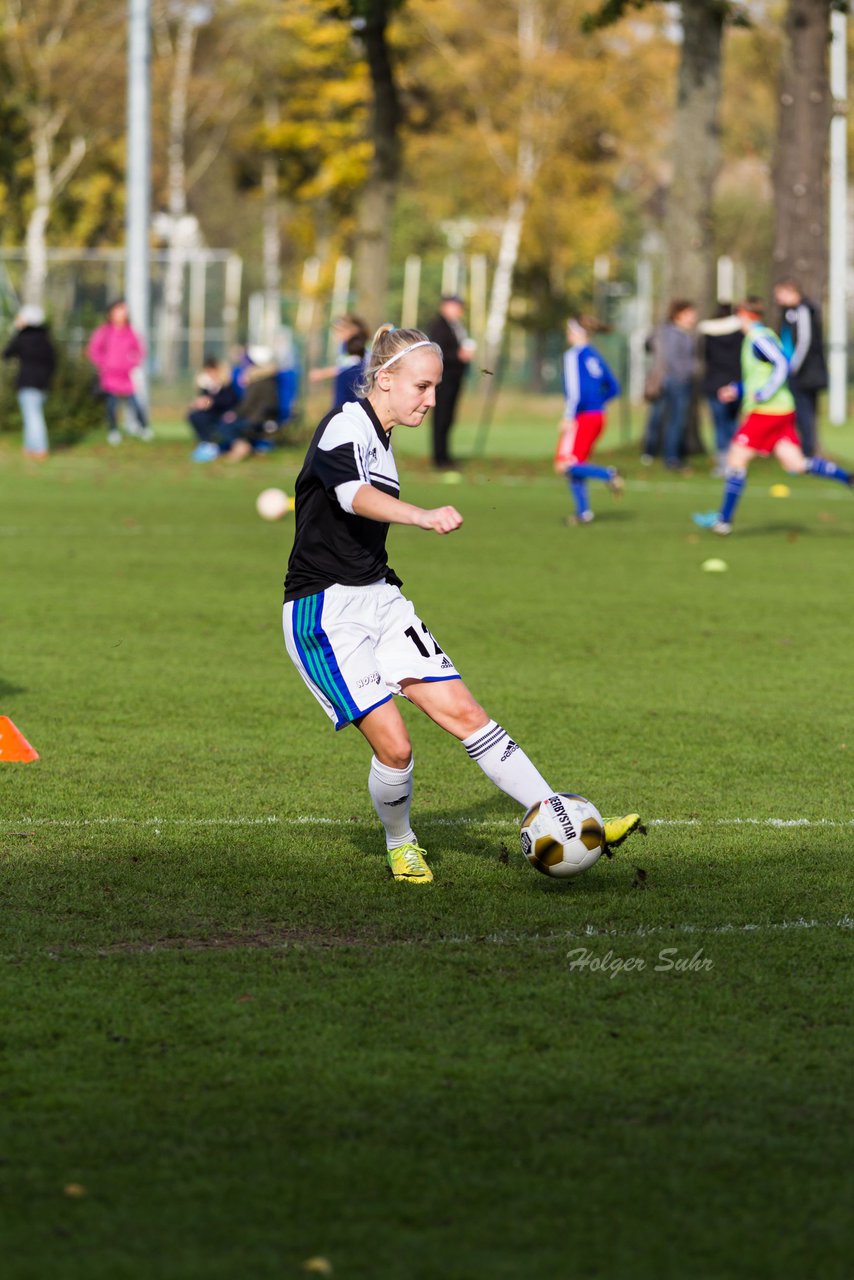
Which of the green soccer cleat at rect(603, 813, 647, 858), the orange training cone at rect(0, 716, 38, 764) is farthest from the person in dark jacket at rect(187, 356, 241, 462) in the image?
the green soccer cleat at rect(603, 813, 647, 858)

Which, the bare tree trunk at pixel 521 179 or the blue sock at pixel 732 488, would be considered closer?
the blue sock at pixel 732 488

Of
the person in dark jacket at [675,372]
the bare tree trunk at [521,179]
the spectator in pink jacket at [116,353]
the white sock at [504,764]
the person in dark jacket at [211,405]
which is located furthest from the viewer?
the bare tree trunk at [521,179]

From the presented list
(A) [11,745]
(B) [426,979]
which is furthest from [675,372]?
(B) [426,979]

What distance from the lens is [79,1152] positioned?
160 inches

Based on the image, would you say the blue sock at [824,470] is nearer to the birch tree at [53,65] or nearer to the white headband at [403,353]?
the white headband at [403,353]

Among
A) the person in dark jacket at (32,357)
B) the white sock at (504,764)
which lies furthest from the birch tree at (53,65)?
the white sock at (504,764)

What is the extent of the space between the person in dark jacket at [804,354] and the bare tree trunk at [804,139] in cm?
118

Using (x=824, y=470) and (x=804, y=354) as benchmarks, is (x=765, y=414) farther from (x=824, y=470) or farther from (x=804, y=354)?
(x=804, y=354)

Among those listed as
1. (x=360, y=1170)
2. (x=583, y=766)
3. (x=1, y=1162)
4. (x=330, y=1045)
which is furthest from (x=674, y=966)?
(x=583, y=766)

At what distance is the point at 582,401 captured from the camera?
1866cm

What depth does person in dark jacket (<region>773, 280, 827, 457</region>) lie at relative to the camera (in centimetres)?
2234

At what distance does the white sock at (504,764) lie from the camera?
6320 millimetres

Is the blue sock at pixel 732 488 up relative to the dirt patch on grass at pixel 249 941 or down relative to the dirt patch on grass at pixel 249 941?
up

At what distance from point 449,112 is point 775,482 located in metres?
36.3
